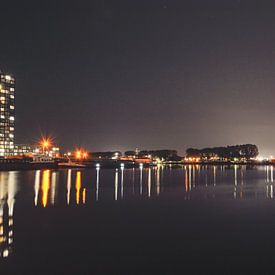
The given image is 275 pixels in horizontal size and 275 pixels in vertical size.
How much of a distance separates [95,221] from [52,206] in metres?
5.28

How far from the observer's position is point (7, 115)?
494 ft

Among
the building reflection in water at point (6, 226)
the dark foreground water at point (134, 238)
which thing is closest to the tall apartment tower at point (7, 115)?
the building reflection in water at point (6, 226)

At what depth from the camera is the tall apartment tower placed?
146m

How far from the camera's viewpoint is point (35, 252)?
11.3m

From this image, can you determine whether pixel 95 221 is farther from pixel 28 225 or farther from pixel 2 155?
pixel 2 155

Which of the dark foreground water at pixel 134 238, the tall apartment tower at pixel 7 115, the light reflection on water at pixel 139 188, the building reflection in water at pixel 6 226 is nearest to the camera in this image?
the dark foreground water at pixel 134 238

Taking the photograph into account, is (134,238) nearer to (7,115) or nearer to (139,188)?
(139,188)

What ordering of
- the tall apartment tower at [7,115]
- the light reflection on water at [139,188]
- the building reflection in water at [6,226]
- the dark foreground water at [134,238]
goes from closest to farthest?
the dark foreground water at [134,238], the building reflection in water at [6,226], the light reflection on water at [139,188], the tall apartment tower at [7,115]

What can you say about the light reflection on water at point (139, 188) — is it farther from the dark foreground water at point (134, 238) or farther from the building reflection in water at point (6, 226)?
the dark foreground water at point (134, 238)

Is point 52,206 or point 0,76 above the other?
point 0,76

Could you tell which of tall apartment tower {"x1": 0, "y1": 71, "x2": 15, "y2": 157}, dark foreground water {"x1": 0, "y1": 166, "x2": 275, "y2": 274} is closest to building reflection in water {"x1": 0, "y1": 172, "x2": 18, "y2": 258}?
dark foreground water {"x1": 0, "y1": 166, "x2": 275, "y2": 274}

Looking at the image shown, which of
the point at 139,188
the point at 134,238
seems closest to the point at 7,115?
the point at 139,188

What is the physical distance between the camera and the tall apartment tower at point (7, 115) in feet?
478

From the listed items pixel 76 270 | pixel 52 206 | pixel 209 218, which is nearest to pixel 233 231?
pixel 209 218
